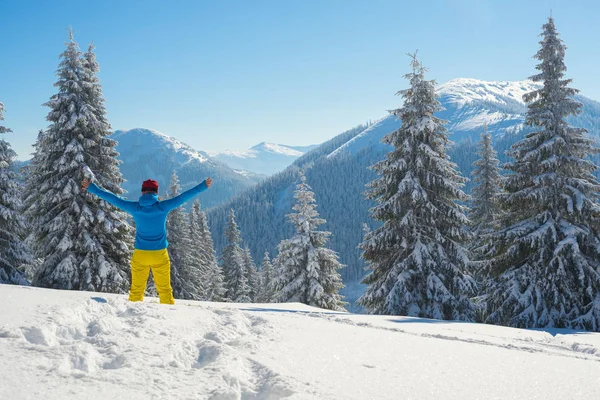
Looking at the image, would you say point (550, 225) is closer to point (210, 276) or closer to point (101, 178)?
point (101, 178)

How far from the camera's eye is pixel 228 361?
3445mm

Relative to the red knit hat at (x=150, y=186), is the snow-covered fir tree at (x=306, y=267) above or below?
below

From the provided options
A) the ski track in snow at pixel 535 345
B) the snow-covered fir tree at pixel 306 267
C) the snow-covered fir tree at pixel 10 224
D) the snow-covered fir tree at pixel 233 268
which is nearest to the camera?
the ski track in snow at pixel 535 345

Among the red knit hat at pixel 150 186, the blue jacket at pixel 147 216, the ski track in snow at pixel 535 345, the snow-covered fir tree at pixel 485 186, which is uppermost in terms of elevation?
the snow-covered fir tree at pixel 485 186

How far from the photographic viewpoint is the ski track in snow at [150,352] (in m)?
2.97

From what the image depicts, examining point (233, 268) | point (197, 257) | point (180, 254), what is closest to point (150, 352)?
point (180, 254)

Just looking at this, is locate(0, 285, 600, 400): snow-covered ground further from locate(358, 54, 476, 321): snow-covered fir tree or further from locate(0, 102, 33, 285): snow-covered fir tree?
locate(0, 102, 33, 285): snow-covered fir tree

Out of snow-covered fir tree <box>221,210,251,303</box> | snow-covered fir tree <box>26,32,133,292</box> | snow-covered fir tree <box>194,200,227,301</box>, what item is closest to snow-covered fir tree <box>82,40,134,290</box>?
snow-covered fir tree <box>26,32,133,292</box>

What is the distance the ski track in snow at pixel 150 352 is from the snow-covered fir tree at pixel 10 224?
744 inches

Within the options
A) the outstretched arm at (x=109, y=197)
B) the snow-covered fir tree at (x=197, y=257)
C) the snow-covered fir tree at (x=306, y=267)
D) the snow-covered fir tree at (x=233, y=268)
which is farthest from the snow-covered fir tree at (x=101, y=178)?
the snow-covered fir tree at (x=233, y=268)

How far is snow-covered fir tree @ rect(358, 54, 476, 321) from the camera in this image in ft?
47.3

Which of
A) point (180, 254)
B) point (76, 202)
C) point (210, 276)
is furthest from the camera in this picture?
point (210, 276)

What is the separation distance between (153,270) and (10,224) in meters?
18.2

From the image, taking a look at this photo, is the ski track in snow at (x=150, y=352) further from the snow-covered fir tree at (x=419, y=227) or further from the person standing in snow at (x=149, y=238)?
the snow-covered fir tree at (x=419, y=227)
